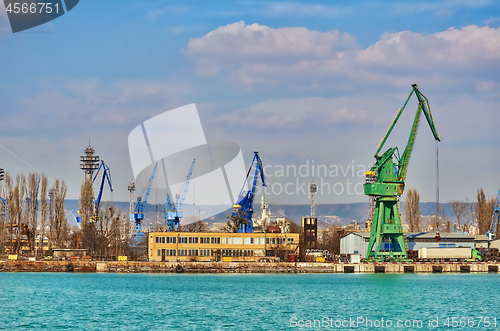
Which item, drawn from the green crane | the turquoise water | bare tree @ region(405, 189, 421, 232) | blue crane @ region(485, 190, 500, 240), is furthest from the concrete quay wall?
bare tree @ region(405, 189, 421, 232)

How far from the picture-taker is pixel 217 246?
320 feet

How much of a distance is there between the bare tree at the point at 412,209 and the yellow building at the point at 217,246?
113ft

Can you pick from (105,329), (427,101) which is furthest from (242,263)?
(105,329)

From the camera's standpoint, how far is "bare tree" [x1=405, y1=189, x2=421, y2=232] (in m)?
126

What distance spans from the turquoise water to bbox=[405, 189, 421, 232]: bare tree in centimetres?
5927

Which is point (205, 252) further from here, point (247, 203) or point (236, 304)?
point (236, 304)

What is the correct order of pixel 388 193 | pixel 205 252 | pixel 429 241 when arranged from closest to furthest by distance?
1. pixel 388 193
2. pixel 205 252
3. pixel 429 241

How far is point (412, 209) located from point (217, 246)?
4880cm

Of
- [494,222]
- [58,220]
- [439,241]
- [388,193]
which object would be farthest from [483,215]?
[58,220]

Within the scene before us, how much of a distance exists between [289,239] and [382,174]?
71.8 ft

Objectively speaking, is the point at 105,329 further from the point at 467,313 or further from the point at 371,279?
the point at 371,279

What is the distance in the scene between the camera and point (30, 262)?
3452 inches

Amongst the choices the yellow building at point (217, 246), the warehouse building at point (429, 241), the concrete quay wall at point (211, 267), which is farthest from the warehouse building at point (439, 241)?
the yellow building at point (217, 246)

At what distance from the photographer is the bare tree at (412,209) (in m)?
126
